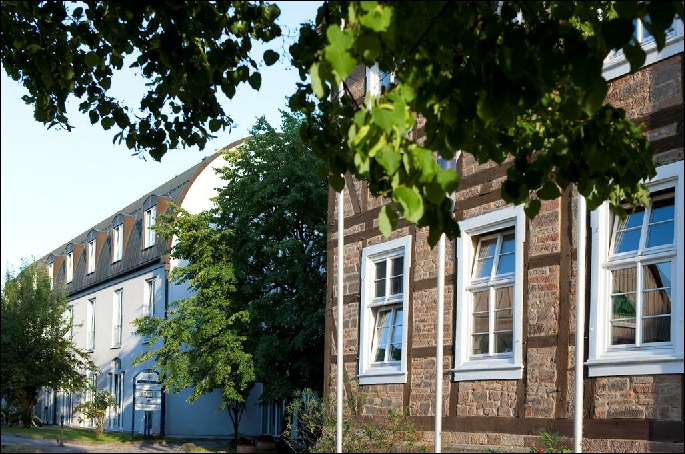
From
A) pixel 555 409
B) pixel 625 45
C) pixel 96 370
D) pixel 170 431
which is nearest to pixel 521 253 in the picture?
pixel 555 409

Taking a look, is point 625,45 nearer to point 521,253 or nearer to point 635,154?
point 635,154

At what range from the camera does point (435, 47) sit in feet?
20.9

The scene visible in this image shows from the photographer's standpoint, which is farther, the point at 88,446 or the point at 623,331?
the point at 88,446

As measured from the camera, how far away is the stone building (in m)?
10.2

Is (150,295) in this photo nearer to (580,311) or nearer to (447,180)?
(580,311)

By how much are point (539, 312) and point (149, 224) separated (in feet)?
91.8

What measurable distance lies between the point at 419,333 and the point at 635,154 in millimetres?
7219

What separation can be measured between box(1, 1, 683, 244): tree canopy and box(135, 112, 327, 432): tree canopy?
1361 cm

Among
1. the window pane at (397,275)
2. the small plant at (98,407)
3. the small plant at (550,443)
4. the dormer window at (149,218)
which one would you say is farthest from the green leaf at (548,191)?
the dormer window at (149,218)

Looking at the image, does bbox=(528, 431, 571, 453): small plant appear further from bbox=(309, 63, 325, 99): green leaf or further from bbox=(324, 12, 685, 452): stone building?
bbox=(309, 63, 325, 99): green leaf

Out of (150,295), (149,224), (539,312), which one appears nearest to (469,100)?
(539,312)

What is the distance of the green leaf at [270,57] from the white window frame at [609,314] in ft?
14.1

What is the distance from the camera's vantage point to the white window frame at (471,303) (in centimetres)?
1216

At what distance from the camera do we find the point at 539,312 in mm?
11812
